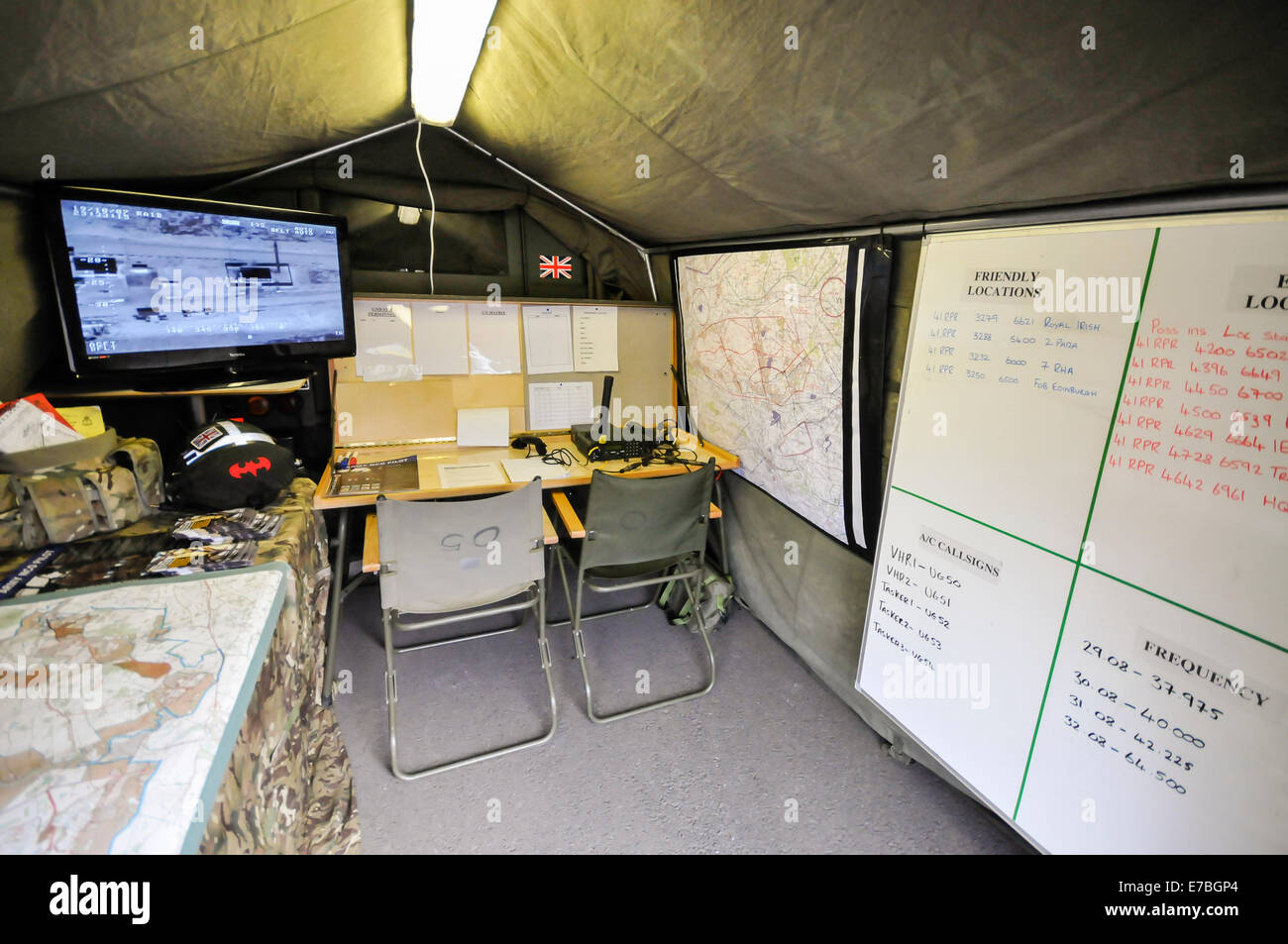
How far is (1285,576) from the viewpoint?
0.92 metres

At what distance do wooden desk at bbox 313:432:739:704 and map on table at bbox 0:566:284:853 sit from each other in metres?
0.83

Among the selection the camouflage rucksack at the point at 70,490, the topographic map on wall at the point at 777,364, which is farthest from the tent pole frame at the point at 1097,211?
the camouflage rucksack at the point at 70,490

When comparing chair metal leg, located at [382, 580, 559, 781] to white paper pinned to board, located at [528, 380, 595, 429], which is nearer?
chair metal leg, located at [382, 580, 559, 781]

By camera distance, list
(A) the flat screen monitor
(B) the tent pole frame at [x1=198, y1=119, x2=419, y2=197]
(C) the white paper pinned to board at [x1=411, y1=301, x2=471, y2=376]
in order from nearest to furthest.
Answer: (A) the flat screen monitor
(B) the tent pole frame at [x1=198, y1=119, x2=419, y2=197]
(C) the white paper pinned to board at [x1=411, y1=301, x2=471, y2=376]

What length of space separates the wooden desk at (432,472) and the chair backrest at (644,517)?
0.08 meters

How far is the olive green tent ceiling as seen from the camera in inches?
31.5

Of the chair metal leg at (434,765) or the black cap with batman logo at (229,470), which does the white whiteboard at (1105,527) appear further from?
the black cap with batman logo at (229,470)

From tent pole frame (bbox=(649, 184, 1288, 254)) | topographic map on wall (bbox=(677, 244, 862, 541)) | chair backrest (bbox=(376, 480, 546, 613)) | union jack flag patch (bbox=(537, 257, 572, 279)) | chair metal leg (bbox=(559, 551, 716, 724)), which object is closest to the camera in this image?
tent pole frame (bbox=(649, 184, 1288, 254))

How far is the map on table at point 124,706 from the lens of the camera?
690 mm

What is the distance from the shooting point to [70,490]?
1.40 meters

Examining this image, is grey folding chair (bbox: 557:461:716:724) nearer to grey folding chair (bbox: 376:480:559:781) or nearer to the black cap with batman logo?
grey folding chair (bbox: 376:480:559:781)

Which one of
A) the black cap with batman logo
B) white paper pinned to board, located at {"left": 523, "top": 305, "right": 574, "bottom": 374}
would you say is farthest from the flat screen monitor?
white paper pinned to board, located at {"left": 523, "top": 305, "right": 574, "bottom": 374}

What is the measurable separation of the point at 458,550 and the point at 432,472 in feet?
1.84
